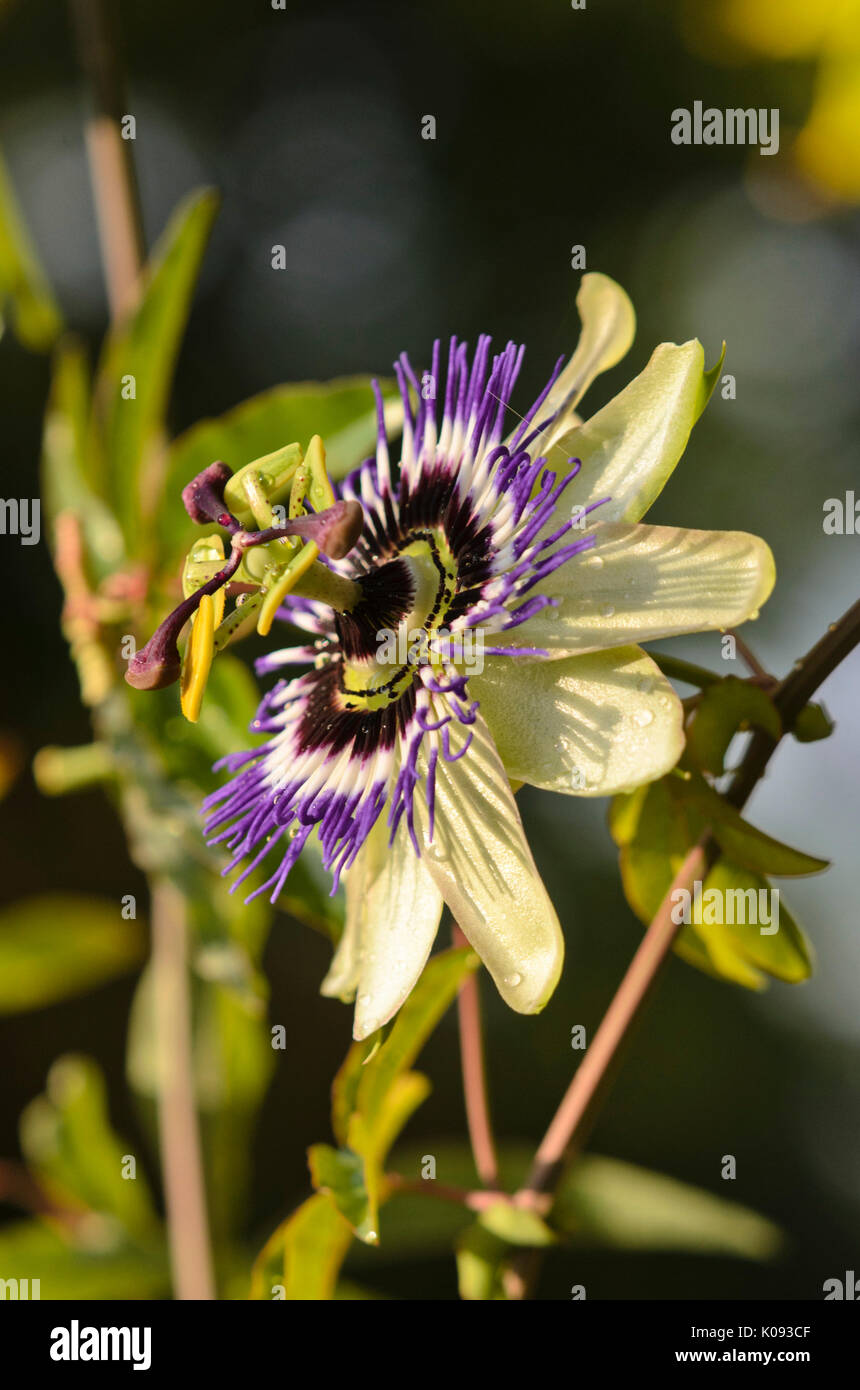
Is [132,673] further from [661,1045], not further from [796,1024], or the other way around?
[796,1024]

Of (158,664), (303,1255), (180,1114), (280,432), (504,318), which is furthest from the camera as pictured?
(504,318)

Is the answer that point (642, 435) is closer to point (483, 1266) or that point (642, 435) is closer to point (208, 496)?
point (208, 496)

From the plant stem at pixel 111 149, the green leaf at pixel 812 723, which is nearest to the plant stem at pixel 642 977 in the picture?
the green leaf at pixel 812 723

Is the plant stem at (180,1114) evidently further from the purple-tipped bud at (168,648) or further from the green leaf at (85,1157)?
the purple-tipped bud at (168,648)

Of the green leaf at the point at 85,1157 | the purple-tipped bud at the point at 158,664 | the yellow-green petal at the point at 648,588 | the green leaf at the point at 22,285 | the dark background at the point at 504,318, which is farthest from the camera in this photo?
the dark background at the point at 504,318

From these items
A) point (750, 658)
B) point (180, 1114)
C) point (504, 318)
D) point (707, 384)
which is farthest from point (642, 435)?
point (504, 318)

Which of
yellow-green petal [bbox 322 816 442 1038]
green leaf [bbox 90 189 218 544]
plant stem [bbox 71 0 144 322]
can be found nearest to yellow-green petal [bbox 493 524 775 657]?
yellow-green petal [bbox 322 816 442 1038]
